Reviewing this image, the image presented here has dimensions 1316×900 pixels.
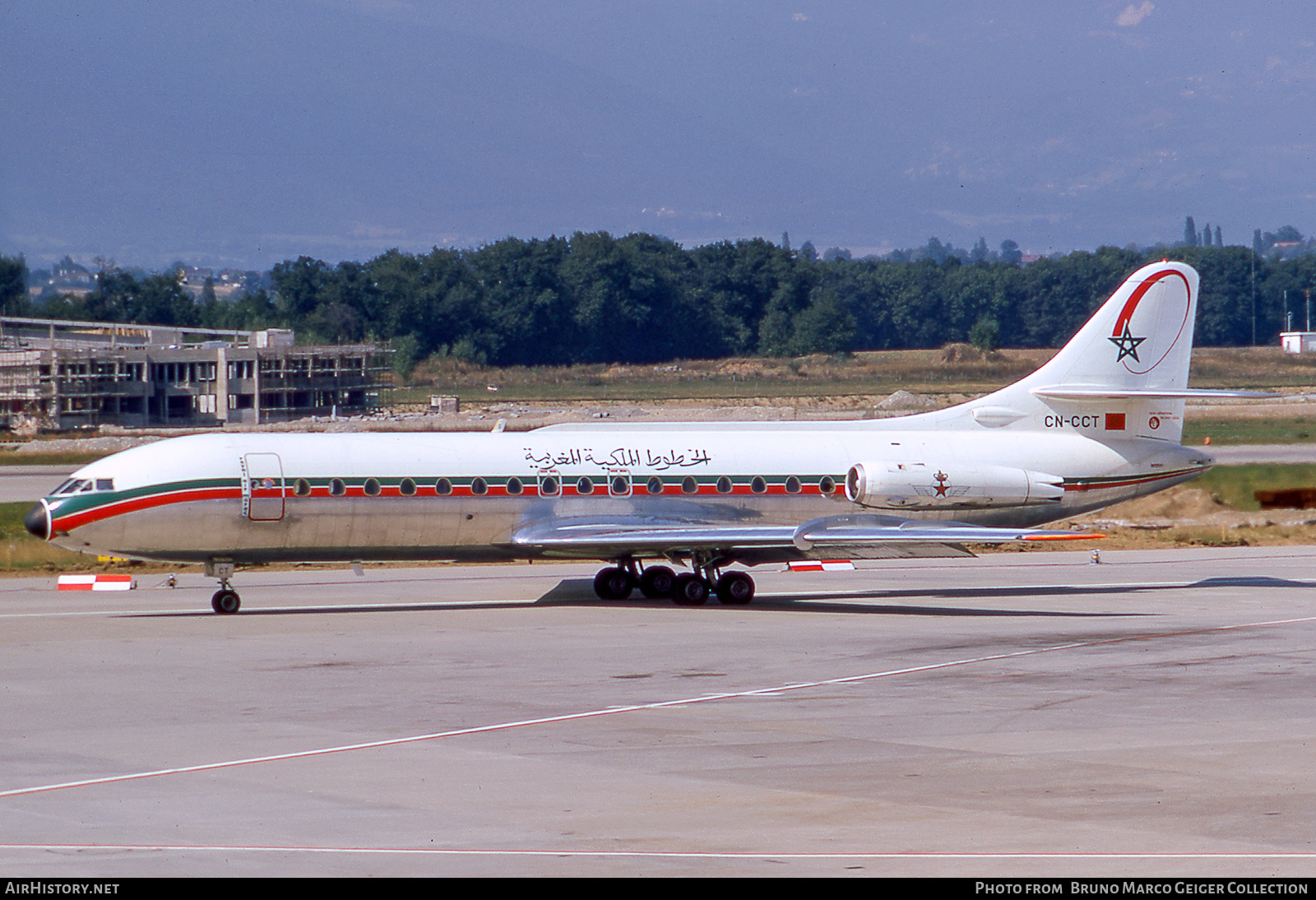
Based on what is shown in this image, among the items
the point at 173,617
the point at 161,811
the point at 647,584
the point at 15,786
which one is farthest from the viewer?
the point at 647,584

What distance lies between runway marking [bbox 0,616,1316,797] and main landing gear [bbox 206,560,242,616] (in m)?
12.6

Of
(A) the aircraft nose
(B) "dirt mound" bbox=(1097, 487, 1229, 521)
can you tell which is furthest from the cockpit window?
(B) "dirt mound" bbox=(1097, 487, 1229, 521)

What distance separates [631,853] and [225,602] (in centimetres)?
1892

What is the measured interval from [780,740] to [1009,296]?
433ft

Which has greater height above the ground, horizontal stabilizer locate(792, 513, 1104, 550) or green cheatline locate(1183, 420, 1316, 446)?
green cheatline locate(1183, 420, 1316, 446)

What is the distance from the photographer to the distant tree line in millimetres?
136500

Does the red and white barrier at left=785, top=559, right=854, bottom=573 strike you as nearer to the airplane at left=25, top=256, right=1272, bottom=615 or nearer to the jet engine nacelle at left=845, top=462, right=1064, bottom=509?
the airplane at left=25, top=256, right=1272, bottom=615

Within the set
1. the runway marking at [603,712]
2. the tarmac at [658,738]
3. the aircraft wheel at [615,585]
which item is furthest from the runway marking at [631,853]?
the aircraft wheel at [615,585]

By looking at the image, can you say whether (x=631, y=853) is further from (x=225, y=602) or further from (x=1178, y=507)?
(x=1178, y=507)

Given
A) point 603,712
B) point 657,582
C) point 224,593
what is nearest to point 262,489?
point 224,593

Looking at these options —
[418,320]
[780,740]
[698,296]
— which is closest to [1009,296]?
[698,296]

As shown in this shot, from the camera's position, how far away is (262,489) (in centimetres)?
2794

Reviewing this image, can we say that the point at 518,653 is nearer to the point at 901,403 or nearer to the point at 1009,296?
the point at 901,403

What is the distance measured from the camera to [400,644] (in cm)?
2386
